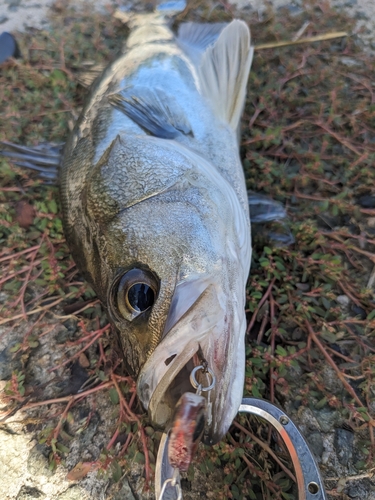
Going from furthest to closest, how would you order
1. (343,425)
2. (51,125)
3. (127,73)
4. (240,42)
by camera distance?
(51,125) < (240,42) < (127,73) < (343,425)

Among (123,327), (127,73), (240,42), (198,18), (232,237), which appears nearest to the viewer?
(123,327)

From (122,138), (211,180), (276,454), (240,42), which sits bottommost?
(276,454)

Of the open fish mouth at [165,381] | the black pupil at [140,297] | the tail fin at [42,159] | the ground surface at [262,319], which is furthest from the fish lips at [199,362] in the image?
the tail fin at [42,159]

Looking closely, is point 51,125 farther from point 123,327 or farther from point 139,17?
point 123,327

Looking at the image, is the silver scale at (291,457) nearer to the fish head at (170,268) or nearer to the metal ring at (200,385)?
the metal ring at (200,385)

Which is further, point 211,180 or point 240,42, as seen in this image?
point 240,42

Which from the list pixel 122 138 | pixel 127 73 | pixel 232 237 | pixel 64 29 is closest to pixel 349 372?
pixel 232 237

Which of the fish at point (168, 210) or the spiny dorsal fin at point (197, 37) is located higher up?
the spiny dorsal fin at point (197, 37)
